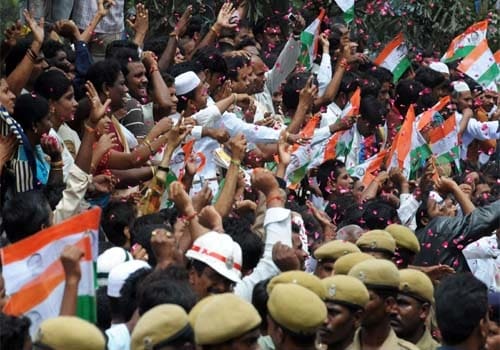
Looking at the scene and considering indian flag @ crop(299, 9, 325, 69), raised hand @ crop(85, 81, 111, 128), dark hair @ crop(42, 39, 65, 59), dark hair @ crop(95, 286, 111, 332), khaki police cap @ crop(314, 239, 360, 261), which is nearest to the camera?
dark hair @ crop(95, 286, 111, 332)

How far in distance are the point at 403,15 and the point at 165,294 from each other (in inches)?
382

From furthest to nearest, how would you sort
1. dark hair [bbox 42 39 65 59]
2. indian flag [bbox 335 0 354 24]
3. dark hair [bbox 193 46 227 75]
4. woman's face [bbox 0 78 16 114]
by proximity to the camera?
indian flag [bbox 335 0 354 24]
dark hair [bbox 193 46 227 75]
dark hair [bbox 42 39 65 59]
woman's face [bbox 0 78 16 114]

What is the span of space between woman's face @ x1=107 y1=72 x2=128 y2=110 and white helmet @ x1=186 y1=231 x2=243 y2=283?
2.96m

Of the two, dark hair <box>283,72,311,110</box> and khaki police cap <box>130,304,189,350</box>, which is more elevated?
khaki police cap <box>130,304,189,350</box>

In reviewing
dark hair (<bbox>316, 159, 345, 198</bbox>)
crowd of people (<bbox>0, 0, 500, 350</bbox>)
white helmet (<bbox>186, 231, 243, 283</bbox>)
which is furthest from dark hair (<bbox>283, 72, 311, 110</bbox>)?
white helmet (<bbox>186, 231, 243, 283</bbox>)

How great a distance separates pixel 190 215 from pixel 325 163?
171 inches

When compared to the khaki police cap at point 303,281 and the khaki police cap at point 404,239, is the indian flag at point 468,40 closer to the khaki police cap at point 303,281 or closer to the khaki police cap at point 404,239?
the khaki police cap at point 404,239

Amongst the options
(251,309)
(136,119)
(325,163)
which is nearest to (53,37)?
(136,119)

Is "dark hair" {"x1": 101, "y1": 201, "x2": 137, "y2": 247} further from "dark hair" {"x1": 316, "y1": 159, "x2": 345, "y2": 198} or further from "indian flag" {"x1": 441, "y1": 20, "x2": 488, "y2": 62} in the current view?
"indian flag" {"x1": 441, "y1": 20, "x2": 488, "y2": 62}

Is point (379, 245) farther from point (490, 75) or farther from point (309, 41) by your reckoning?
point (490, 75)

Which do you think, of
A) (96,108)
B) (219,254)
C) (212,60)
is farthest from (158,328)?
(212,60)

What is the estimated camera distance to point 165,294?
788 cm

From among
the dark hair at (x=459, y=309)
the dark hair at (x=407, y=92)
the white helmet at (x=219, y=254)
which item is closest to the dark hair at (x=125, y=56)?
the white helmet at (x=219, y=254)

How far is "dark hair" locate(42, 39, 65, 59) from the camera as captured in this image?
12.0 metres
